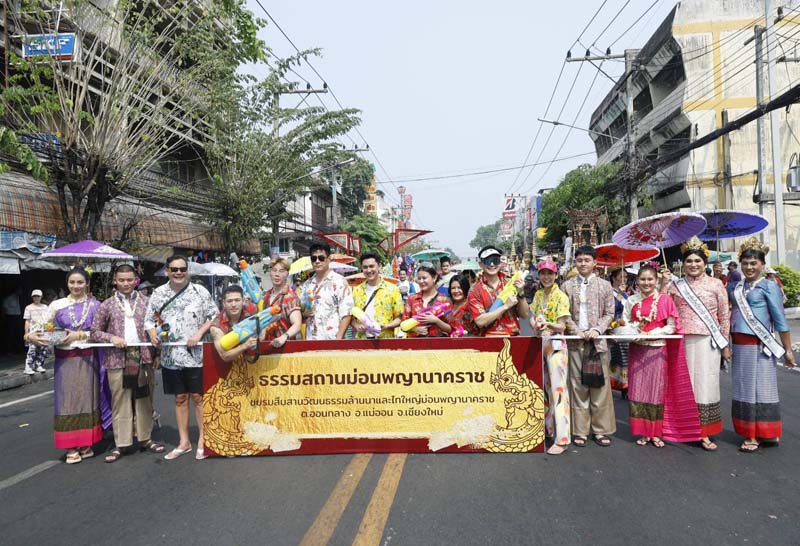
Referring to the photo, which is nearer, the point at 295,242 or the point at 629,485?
the point at 629,485

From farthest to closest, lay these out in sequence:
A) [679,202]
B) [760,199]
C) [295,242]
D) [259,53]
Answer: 1. [295,242]
2. [679,202]
3. [760,199]
4. [259,53]

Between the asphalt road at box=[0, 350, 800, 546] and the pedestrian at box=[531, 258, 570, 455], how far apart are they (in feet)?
0.75

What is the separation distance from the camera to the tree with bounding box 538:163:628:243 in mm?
27875

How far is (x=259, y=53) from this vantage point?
8133 millimetres

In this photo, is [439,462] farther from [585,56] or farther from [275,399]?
[585,56]

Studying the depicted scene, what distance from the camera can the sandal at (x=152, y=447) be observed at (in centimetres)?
500

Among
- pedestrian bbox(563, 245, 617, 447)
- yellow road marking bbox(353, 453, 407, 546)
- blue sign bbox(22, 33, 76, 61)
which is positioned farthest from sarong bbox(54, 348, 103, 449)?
blue sign bbox(22, 33, 76, 61)

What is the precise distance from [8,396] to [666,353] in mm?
9283

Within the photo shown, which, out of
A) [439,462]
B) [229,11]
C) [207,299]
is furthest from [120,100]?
[439,462]

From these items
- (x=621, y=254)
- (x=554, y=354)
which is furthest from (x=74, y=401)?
(x=621, y=254)

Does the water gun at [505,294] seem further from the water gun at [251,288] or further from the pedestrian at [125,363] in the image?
the pedestrian at [125,363]

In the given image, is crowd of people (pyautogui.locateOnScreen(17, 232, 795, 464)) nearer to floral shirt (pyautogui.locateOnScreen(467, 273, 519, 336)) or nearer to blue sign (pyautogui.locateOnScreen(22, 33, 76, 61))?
floral shirt (pyautogui.locateOnScreen(467, 273, 519, 336))

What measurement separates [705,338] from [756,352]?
1.38 feet

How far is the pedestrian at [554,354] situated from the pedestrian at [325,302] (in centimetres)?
172
